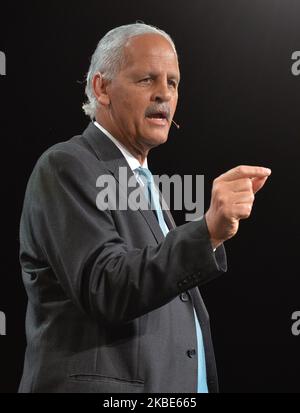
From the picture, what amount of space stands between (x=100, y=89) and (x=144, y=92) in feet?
0.40

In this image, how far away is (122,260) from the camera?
117 cm

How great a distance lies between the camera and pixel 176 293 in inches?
45.6

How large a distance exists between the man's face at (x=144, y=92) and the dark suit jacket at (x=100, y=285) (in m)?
0.14

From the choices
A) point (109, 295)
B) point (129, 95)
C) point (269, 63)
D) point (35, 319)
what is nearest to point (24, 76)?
point (269, 63)

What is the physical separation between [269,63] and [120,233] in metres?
1.51

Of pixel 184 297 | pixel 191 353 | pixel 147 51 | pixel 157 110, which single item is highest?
pixel 147 51

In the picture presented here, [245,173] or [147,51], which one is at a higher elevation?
[147,51]

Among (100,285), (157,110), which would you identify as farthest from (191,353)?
(157,110)

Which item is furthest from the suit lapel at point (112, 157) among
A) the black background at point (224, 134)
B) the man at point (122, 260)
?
the black background at point (224, 134)

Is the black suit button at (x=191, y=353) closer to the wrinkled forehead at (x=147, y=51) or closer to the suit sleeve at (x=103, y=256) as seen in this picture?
the suit sleeve at (x=103, y=256)

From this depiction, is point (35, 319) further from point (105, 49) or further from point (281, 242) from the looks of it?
point (281, 242)

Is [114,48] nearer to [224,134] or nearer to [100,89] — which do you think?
[100,89]

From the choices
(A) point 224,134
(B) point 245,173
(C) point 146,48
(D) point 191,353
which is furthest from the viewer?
(A) point 224,134
